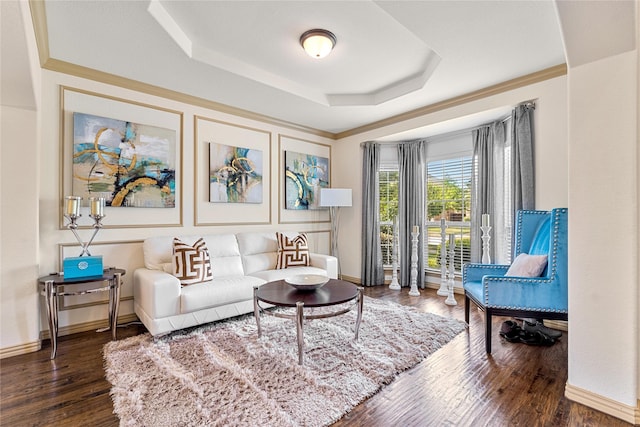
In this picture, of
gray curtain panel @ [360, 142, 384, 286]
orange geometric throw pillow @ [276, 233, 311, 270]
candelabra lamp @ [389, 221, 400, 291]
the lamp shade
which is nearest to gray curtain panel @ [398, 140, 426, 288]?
candelabra lamp @ [389, 221, 400, 291]

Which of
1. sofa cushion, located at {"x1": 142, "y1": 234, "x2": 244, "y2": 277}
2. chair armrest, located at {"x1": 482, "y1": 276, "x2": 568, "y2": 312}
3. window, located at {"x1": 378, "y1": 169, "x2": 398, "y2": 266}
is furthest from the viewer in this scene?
window, located at {"x1": 378, "y1": 169, "x2": 398, "y2": 266}

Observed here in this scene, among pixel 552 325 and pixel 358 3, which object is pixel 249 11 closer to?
pixel 358 3

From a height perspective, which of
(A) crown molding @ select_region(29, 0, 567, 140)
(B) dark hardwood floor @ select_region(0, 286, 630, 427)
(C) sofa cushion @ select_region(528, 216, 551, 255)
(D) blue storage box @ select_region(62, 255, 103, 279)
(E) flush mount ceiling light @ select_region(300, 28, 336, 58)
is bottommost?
(B) dark hardwood floor @ select_region(0, 286, 630, 427)

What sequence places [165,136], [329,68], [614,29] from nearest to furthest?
[614,29]
[329,68]
[165,136]

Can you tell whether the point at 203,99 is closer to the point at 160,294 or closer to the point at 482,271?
the point at 160,294

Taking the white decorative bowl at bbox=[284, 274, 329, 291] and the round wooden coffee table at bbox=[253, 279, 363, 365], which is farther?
the white decorative bowl at bbox=[284, 274, 329, 291]

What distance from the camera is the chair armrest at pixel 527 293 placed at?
223 cm

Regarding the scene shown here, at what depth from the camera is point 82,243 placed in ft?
9.18

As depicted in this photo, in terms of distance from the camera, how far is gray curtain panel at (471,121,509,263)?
3.63 metres

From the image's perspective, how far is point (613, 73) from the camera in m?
1.62

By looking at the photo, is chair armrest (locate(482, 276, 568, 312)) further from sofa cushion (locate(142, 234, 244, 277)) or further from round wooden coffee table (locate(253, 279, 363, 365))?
sofa cushion (locate(142, 234, 244, 277))

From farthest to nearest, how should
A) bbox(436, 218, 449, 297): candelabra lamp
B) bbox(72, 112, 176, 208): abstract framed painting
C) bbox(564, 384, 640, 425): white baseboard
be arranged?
bbox(436, 218, 449, 297): candelabra lamp, bbox(72, 112, 176, 208): abstract framed painting, bbox(564, 384, 640, 425): white baseboard

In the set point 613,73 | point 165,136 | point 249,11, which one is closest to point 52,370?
point 165,136

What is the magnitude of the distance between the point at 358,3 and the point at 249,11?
807 millimetres
